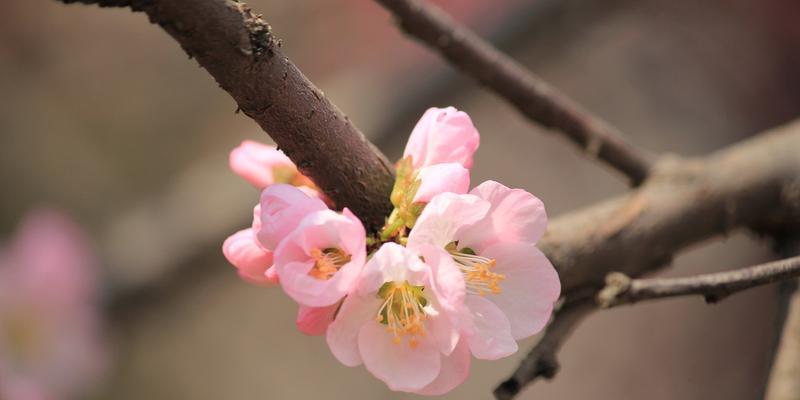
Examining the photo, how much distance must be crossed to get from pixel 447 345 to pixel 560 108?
40 cm

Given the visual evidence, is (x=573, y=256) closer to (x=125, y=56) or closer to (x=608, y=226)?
(x=608, y=226)

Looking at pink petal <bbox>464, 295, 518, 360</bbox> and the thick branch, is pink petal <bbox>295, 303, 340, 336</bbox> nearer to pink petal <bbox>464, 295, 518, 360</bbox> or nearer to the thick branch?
pink petal <bbox>464, 295, 518, 360</bbox>

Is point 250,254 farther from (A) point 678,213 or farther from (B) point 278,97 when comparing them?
(A) point 678,213

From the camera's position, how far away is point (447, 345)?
1.33 ft

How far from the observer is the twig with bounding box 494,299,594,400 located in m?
0.48

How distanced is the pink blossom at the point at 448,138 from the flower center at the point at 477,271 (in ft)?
0.16

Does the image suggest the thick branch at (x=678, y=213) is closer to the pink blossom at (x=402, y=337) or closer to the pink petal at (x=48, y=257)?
the pink blossom at (x=402, y=337)

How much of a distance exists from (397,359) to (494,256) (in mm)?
75

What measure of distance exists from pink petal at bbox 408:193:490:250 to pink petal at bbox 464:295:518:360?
37 millimetres

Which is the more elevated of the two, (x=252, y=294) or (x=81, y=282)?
(x=81, y=282)

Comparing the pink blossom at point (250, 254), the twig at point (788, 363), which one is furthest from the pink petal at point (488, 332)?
the twig at point (788, 363)

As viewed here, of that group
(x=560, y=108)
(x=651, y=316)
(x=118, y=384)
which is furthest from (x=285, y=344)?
(x=560, y=108)

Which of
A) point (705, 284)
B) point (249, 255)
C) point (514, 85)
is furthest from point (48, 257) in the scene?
point (705, 284)

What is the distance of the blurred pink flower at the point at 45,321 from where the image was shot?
1.49m
